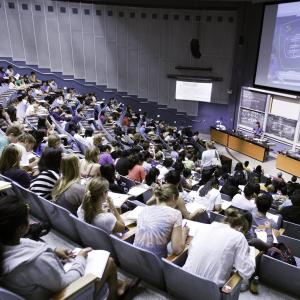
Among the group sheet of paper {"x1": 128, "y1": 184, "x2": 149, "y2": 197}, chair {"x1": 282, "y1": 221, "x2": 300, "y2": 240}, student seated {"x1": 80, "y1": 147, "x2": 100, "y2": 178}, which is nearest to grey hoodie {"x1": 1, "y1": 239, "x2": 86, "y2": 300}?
sheet of paper {"x1": 128, "y1": 184, "x2": 149, "y2": 197}

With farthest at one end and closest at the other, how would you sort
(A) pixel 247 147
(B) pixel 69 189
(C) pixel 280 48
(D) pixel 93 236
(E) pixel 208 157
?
(A) pixel 247 147, (C) pixel 280 48, (E) pixel 208 157, (B) pixel 69 189, (D) pixel 93 236

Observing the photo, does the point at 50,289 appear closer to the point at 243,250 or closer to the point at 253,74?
the point at 243,250

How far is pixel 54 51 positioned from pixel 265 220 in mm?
14088

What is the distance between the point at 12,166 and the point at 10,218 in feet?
6.92

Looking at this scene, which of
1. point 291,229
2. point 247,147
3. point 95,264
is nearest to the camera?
point 95,264

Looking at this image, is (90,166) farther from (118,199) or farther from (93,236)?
(93,236)

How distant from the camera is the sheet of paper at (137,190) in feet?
14.1

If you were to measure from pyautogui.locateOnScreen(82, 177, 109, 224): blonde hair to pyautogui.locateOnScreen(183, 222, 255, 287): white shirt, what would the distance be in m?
0.91

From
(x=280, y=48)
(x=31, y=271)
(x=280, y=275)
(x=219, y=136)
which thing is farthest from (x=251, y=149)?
(x=31, y=271)

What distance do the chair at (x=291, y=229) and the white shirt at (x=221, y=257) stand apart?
6.30ft

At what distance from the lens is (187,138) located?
12.8 metres

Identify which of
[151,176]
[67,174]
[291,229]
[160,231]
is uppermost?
[67,174]

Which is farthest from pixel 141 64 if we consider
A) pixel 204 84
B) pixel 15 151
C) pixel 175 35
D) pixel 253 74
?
pixel 15 151

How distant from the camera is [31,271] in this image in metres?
1.85
